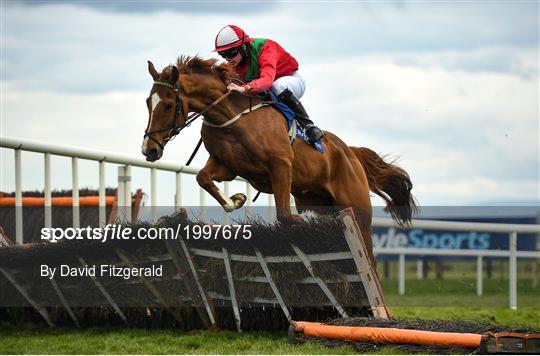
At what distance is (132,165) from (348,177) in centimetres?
188

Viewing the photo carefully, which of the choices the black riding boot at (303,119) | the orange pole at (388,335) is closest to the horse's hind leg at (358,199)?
the black riding boot at (303,119)

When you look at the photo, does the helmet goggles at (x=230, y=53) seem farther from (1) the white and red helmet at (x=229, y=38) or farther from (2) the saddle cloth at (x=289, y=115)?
(2) the saddle cloth at (x=289, y=115)

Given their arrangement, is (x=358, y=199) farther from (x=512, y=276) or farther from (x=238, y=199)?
(x=512, y=276)

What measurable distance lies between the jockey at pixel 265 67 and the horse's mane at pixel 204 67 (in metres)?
0.08

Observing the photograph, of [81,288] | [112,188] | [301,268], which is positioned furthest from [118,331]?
[112,188]

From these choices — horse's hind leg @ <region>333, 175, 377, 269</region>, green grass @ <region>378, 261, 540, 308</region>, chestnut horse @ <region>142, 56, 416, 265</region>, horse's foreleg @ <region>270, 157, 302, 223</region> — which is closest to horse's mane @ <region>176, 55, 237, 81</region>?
chestnut horse @ <region>142, 56, 416, 265</region>

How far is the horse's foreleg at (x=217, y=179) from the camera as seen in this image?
7.40 metres

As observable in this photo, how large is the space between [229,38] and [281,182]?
1.05 m

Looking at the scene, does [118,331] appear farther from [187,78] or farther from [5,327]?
[187,78]

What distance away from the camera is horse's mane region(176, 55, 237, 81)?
744 centimetres

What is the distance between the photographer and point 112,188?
42.3 feet

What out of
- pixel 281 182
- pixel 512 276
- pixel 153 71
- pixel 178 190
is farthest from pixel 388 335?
pixel 512 276

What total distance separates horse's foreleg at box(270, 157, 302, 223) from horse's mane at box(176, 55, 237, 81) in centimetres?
72

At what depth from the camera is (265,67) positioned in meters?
7.45
